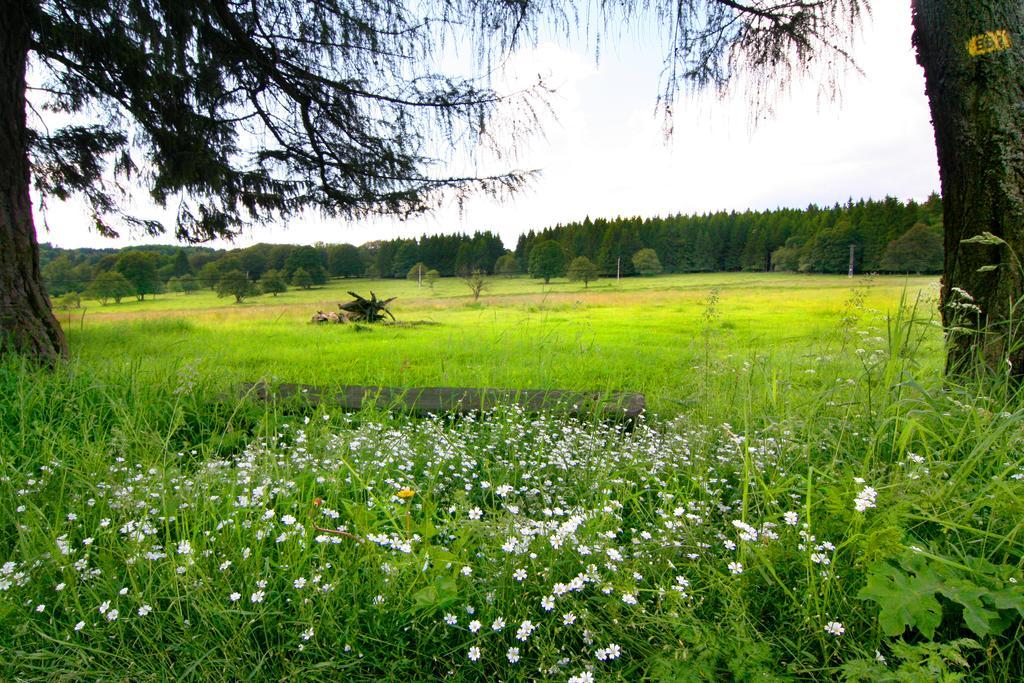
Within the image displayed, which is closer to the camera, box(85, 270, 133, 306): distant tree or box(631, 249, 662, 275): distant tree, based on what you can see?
box(85, 270, 133, 306): distant tree

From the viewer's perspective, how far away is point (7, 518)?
1717mm

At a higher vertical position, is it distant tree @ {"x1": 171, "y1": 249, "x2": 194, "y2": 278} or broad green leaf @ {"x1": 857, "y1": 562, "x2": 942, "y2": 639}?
distant tree @ {"x1": 171, "y1": 249, "x2": 194, "y2": 278}

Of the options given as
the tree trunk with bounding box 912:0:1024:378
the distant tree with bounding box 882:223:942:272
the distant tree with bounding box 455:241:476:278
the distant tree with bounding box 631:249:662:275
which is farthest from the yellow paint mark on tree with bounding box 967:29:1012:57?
the distant tree with bounding box 455:241:476:278

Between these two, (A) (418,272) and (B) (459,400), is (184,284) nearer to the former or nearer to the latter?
(A) (418,272)

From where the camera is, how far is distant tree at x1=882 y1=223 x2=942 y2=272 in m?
3.16

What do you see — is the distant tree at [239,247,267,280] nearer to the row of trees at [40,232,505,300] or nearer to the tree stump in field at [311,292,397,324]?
the row of trees at [40,232,505,300]

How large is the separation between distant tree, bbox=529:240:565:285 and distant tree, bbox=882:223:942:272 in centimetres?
236

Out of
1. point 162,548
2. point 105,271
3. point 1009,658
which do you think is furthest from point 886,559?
point 105,271

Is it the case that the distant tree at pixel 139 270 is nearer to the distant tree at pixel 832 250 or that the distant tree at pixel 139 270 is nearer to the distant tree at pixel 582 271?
the distant tree at pixel 582 271

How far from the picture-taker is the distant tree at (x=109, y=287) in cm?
404

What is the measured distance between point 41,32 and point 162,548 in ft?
11.9

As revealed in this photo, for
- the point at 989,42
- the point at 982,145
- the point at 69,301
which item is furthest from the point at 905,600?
the point at 69,301

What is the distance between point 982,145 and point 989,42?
49cm

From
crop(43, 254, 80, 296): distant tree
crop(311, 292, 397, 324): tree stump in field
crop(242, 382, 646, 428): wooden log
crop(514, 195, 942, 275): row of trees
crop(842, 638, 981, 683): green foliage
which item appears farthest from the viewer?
crop(311, 292, 397, 324): tree stump in field
